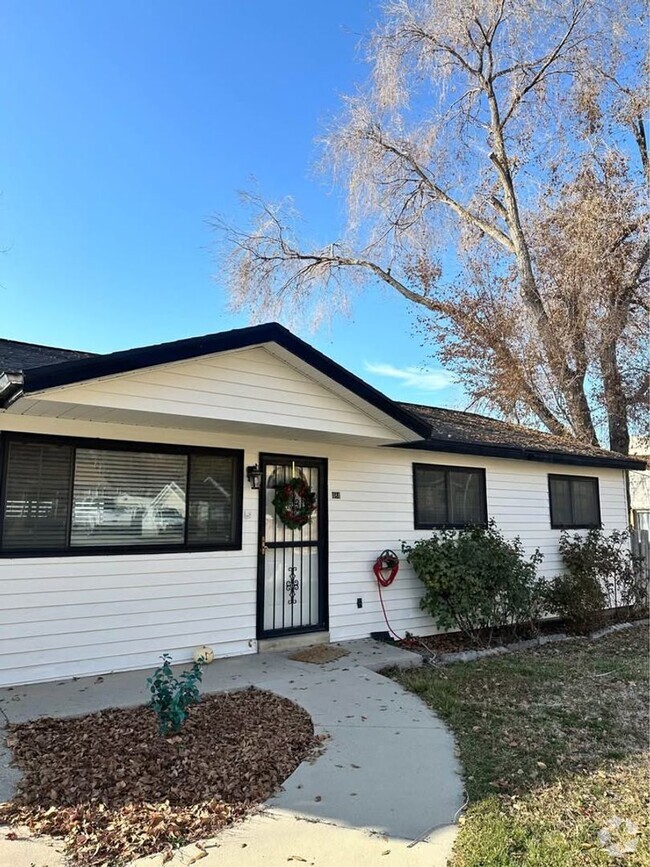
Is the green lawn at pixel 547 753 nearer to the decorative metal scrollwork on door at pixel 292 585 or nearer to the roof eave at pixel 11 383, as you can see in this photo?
Answer: the decorative metal scrollwork on door at pixel 292 585

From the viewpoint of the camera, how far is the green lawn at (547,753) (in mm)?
2666

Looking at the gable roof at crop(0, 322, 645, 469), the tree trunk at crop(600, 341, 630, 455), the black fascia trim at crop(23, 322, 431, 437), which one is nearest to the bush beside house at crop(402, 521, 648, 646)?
the gable roof at crop(0, 322, 645, 469)

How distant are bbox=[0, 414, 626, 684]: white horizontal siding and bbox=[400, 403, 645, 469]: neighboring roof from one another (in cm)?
28

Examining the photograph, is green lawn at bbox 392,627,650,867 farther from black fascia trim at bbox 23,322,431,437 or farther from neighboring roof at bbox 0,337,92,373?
neighboring roof at bbox 0,337,92,373

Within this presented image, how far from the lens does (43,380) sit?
4.26 metres

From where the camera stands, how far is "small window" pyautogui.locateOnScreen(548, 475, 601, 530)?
30.6ft

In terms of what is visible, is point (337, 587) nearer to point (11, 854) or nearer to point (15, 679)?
point (15, 679)

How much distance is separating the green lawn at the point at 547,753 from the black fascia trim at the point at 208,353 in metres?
2.78

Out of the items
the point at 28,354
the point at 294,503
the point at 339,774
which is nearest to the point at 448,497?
the point at 294,503

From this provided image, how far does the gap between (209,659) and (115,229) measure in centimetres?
846

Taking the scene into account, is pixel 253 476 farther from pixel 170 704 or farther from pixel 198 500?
pixel 170 704

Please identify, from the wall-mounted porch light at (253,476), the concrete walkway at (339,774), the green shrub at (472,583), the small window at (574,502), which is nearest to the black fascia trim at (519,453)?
the small window at (574,502)

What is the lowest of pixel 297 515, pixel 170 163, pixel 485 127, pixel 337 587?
pixel 337 587

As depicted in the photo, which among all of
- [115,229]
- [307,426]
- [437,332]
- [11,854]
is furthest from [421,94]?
[11,854]
